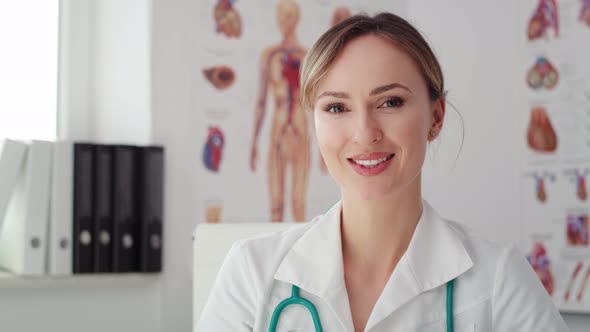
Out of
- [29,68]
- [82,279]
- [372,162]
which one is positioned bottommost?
[82,279]

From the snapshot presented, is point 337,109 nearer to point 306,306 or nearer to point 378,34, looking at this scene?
point 378,34

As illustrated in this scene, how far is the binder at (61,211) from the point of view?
2.08 metres

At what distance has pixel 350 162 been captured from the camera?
1183 mm

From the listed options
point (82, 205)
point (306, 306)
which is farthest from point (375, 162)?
point (82, 205)

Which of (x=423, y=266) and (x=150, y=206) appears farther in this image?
(x=150, y=206)

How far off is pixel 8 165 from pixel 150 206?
0.39 meters

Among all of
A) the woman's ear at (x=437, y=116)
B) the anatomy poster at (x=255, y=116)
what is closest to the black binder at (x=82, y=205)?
the anatomy poster at (x=255, y=116)

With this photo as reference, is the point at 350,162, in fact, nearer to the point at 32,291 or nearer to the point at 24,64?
the point at 32,291

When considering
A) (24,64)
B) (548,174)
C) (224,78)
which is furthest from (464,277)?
(24,64)

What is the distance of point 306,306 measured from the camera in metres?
1.19

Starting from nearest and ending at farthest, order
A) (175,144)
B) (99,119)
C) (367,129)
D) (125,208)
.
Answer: (367,129)
(125,208)
(175,144)
(99,119)

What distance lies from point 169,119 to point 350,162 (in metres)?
1.20

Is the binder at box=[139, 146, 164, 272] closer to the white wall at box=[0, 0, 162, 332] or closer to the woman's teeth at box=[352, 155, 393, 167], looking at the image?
the white wall at box=[0, 0, 162, 332]

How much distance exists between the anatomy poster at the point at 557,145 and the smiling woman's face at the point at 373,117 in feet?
4.05
